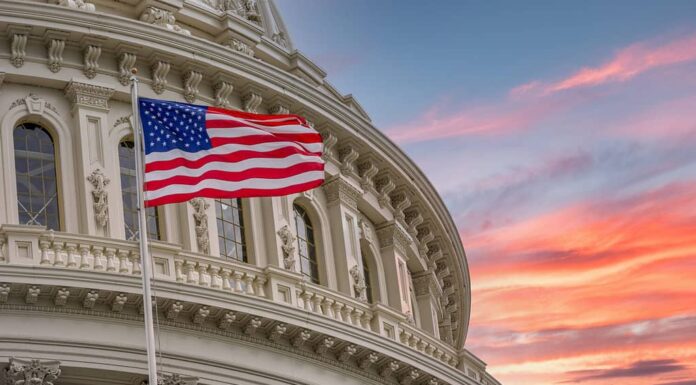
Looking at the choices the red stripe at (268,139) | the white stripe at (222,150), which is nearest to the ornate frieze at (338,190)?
the red stripe at (268,139)

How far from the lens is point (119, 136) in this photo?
45500mm

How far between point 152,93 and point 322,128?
5.75 m

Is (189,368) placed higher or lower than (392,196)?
lower

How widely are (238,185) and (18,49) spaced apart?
30.3 ft

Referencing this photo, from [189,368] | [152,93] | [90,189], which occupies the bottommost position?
[189,368]

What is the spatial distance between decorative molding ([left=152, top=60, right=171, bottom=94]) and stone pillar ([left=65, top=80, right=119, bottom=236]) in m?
1.58

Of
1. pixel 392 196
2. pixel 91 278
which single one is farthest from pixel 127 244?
pixel 392 196

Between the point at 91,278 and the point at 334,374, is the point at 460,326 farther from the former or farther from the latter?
the point at 91,278

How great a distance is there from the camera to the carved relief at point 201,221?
45.5 metres

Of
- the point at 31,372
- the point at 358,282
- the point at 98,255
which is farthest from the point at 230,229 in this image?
the point at 31,372

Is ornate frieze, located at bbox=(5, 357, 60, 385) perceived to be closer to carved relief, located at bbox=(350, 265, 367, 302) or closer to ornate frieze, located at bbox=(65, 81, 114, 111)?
ornate frieze, located at bbox=(65, 81, 114, 111)

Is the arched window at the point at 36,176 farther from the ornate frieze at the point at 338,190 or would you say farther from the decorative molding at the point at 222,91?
the ornate frieze at the point at 338,190

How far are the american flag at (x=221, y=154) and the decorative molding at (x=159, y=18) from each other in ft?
40.8

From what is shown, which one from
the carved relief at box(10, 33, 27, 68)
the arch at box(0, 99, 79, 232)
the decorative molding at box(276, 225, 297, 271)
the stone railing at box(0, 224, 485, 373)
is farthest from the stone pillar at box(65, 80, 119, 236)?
the decorative molding at box(276, 225, 297, 271)
